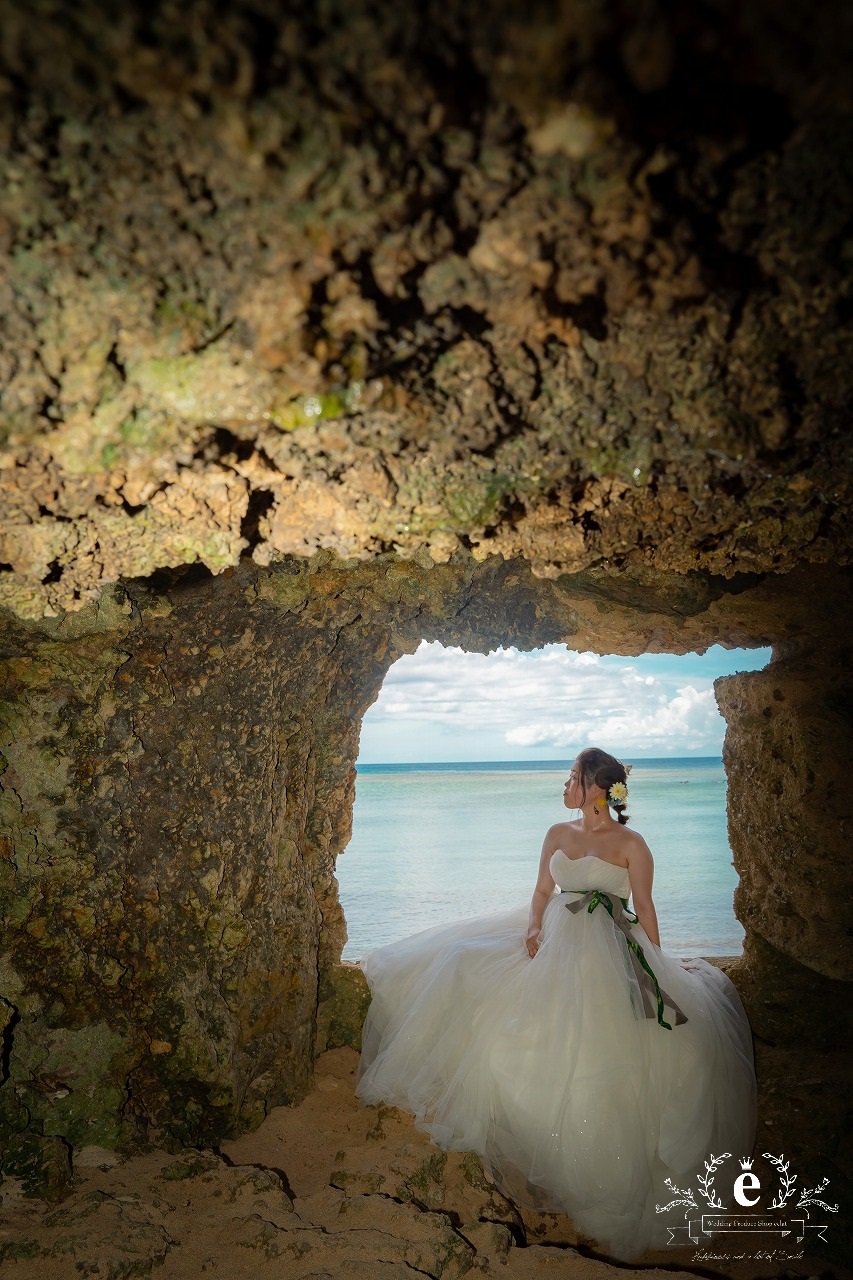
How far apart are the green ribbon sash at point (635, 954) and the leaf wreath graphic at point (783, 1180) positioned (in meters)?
0.80

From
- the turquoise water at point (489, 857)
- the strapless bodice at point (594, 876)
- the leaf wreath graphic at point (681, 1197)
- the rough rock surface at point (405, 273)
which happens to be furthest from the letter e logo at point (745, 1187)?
the turquoise water at point (489, 857)

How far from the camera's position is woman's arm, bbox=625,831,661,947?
370 centimetres

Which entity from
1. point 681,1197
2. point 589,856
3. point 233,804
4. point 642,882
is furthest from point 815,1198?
point 233,804

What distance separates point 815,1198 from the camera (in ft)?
10.2

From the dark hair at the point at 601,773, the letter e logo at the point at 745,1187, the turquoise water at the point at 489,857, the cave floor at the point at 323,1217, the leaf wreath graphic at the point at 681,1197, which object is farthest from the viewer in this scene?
the turquoise water at the point at 489,857

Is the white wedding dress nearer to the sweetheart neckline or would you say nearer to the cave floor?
the sweetheart neckline

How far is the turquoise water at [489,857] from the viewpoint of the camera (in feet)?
30.1

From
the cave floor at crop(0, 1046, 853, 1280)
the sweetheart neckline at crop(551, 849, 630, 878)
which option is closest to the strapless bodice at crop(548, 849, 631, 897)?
the sweetheart neckline at crop(551, 849, 630, 878)

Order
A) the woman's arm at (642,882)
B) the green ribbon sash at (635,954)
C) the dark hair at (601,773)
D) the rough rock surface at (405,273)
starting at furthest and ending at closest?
the dark hair at (601,773) < the woman's arm at (642,882) < the green ribbon sash at (635,954) < the rough rock surface at (405,273)

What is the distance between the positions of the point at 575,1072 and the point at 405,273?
322cm

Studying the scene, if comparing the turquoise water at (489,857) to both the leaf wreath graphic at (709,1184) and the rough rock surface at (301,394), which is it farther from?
the rough rock surface at (301,394)

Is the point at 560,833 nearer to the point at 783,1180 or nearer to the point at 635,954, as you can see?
the point at 635,954

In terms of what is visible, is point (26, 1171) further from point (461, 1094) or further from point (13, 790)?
point (461, 1094)

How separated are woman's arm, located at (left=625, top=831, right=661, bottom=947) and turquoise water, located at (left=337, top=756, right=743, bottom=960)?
4.04 meters
